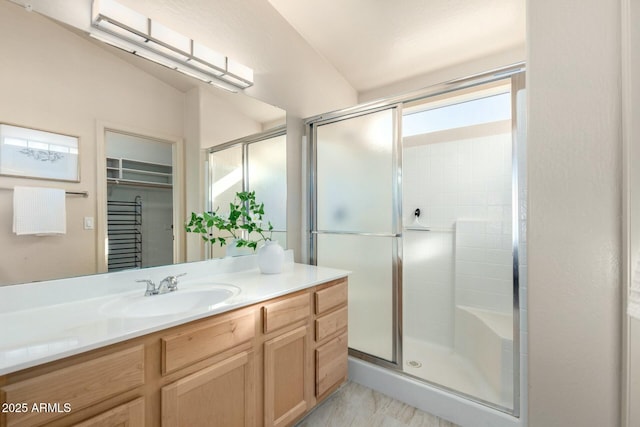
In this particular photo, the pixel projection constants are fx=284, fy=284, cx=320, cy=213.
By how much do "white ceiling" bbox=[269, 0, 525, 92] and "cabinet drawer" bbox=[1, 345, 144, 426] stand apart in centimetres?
225

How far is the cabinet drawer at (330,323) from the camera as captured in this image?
170cm

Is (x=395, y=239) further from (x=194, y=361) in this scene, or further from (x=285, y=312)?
(x=194, y=361)

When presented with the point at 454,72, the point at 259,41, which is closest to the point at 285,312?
the point at 259,41

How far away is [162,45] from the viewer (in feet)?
4.87

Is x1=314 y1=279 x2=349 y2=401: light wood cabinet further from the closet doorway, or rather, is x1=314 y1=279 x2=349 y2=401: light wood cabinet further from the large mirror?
the closet doorway

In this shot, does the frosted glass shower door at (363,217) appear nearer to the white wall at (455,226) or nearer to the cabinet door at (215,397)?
the white wall at (455,226)

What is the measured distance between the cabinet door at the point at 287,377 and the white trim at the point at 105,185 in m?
0.73

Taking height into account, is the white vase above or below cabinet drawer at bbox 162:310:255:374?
above

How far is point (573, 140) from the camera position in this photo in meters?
0.90

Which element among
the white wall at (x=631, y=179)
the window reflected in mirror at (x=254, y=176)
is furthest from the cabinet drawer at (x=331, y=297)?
the white wall at (x=631, y=179)

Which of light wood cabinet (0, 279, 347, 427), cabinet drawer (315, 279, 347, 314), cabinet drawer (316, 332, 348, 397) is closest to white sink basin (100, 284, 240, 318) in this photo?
light wood cabinet (0, 279, 347, 427)

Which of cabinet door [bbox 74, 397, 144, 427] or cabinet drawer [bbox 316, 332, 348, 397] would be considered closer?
cabinet door [bbox 74, 397, 144, 427]

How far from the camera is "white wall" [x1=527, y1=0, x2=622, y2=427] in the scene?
0.85 meters

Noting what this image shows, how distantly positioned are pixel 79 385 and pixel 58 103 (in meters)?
1.11
